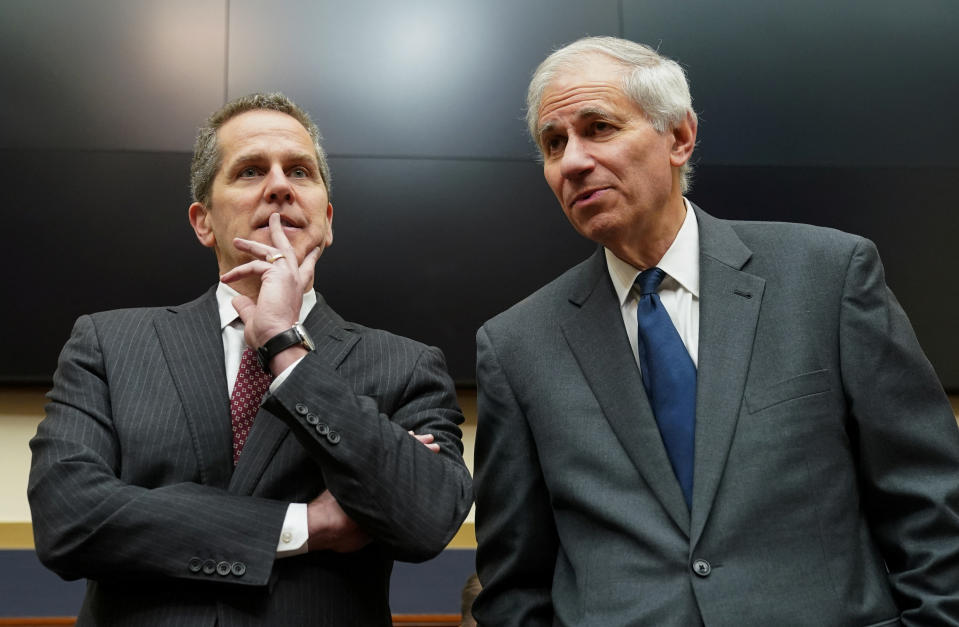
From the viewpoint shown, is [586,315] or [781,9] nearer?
[586,315]

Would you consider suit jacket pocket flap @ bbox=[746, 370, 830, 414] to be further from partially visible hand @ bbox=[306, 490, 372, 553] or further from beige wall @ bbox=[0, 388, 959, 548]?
beige wall @ bbox=[0, 388, 959, 548]

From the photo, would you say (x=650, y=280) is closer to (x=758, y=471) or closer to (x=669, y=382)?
(x=669, y=382)

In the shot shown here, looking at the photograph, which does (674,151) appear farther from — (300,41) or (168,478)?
(300,41)

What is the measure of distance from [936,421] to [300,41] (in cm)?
257

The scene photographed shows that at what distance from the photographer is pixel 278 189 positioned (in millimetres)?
Result: 1836

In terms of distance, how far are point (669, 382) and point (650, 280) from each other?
22 centimetres

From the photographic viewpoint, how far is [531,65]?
330 cm

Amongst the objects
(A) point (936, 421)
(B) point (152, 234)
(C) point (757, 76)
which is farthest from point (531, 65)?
(A) point (936, 421)

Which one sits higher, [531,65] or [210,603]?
[531,65]

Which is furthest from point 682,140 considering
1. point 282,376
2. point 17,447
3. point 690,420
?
point 17,447

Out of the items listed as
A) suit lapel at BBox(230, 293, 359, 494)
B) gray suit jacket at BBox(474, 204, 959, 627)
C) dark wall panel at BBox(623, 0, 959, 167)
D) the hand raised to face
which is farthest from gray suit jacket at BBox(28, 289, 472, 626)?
dark wall panel at BBox(623, 0, 959, 167)

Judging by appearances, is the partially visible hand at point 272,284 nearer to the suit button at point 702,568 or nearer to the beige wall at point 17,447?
the suit button at point 702,568

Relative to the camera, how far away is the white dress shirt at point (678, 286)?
1659 mm

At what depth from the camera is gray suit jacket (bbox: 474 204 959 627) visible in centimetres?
143
